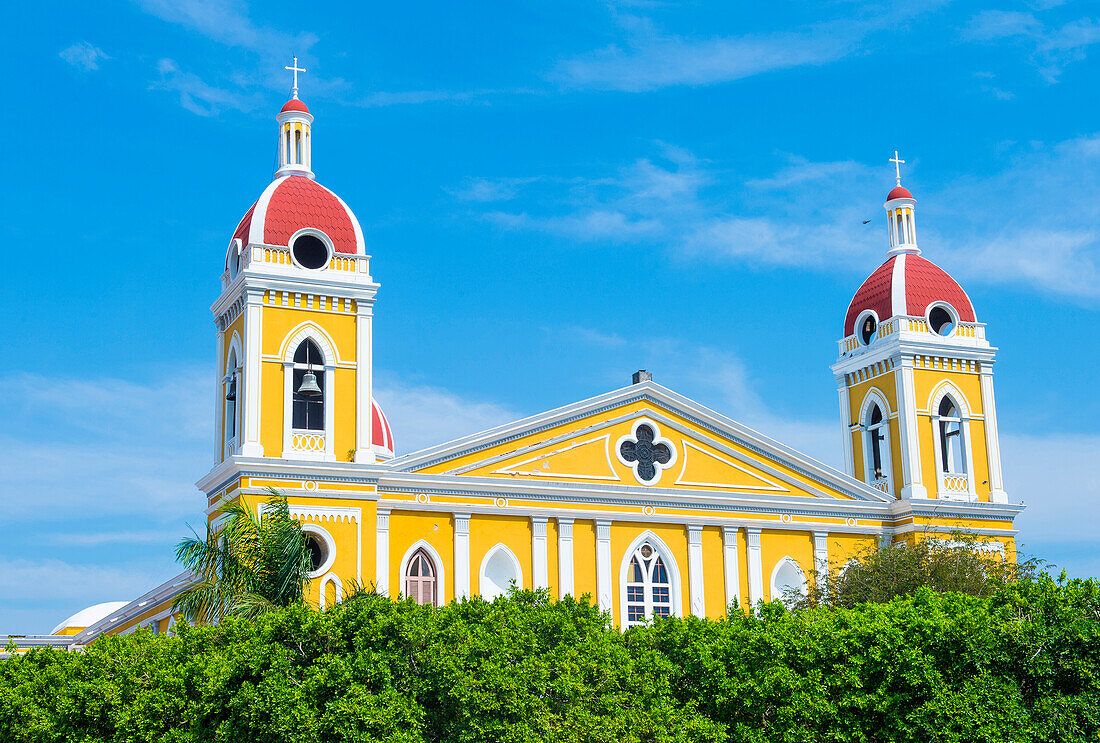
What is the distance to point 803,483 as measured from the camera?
40.5m

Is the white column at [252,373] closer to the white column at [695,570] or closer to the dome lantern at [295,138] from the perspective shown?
the dome lantern at [295,138]

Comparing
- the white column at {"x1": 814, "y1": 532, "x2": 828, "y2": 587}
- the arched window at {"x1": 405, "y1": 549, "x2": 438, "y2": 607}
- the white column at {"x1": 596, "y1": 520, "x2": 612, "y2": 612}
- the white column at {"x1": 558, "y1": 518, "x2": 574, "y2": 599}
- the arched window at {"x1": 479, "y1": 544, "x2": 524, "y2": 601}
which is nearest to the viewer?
the arched window at {"x1": 405, "y1": 549, "x2": 438, "y2": 607}

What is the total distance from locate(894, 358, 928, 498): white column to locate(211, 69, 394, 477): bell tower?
56.6 ft

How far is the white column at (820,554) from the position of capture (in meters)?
39.6

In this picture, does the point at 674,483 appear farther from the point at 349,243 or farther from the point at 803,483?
the point at 349,243

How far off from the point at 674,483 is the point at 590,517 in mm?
2911

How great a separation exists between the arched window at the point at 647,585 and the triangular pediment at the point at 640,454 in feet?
6.61

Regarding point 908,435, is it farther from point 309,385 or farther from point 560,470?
point 309,385

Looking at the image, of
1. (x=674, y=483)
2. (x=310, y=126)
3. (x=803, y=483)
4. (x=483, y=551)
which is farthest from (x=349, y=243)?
(x=803, y=483)

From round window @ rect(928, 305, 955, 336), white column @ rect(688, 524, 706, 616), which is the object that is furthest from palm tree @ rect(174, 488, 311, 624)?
round window @ rect(928, 305, 955, 336)

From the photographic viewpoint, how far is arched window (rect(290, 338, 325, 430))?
3559 centimetres

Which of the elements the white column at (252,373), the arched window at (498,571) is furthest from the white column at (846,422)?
the white column at (252,373)

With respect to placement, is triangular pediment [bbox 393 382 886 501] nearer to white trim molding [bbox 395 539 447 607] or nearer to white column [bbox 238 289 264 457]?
white trim molding [bbox 395 539 447 607]

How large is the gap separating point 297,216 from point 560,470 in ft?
33.4
